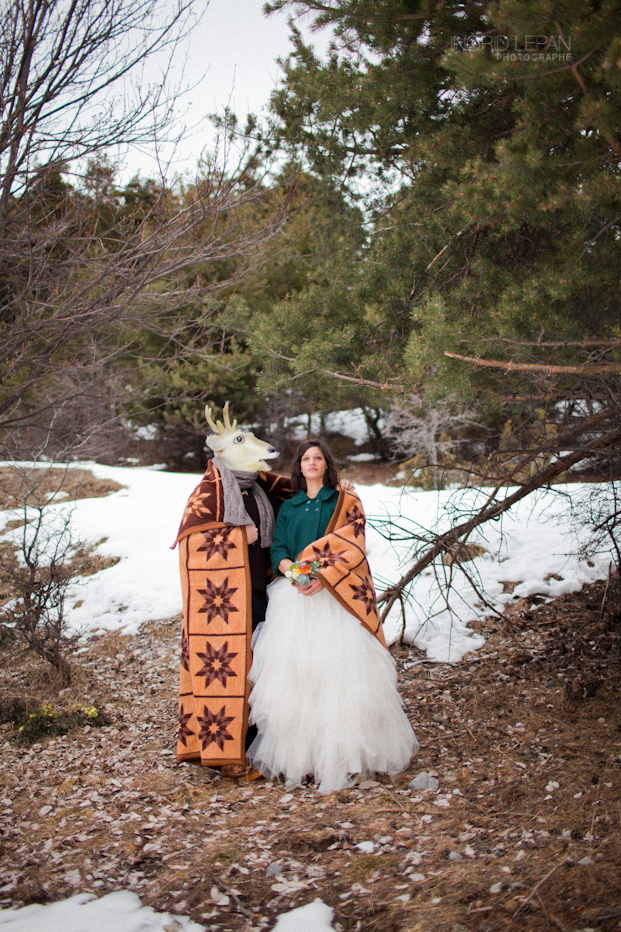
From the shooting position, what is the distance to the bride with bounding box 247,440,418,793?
11.7 ft

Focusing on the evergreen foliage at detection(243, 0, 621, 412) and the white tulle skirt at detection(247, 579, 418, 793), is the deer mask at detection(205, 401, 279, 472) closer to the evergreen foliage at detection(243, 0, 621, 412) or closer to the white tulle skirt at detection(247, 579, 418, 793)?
the evergreen foliage at detection(243, 0, 621, 412)

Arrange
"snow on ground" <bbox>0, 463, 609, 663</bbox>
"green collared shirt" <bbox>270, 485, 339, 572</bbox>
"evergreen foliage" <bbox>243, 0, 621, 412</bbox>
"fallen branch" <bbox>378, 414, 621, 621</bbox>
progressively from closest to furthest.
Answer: "evergreen foliage" <bbox>243, 0, 621, 412</bbox>
"green collared shirt" <bbox>270, 485, 339, 572</bbox>
"fallen branch" <bbox>378, 414, 621, 621</bbox>
"snow on ground" <bbox>0, 463, 609, 663</bbox>

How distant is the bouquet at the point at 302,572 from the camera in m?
3.71

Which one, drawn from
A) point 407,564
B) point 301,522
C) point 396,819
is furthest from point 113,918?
point 407,564

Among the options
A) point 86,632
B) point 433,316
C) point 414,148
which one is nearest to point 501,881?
point 433,316

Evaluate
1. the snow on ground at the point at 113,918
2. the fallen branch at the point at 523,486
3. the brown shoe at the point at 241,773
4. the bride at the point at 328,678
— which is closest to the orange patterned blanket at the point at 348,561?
the bride at the point at 328,678

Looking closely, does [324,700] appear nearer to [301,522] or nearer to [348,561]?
[348,561]

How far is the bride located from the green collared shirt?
0.05 metres

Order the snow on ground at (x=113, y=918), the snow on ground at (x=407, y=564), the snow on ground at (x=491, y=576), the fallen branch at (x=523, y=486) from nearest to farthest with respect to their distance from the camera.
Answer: the snow on ground at (x=113, y=918) < the fallen branch at (x=523, y=486) < the snow on ground at (x=491, y=576) < the snow on ground at (x=407, y=564)

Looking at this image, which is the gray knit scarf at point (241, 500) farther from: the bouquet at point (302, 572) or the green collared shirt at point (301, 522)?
the bouquet at point (302, 572)

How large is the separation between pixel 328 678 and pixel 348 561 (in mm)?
679


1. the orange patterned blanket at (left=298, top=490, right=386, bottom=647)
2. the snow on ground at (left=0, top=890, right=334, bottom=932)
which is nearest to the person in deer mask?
the orange patterned blanket at (left=298, top=490, right=386, bottom=647)

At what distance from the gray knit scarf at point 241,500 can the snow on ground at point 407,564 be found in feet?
2.48

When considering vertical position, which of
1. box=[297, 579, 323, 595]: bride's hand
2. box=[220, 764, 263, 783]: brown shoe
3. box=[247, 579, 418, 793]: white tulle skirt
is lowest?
box=[220, 764, 263, 783]: brown shoe
